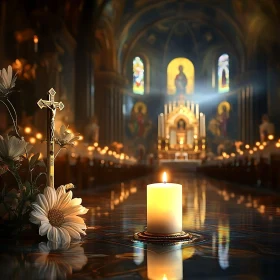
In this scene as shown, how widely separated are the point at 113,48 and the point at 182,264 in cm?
3050

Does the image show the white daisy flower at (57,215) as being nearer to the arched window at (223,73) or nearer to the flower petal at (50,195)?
the flower petal at (50,195)

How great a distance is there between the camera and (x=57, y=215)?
225cm

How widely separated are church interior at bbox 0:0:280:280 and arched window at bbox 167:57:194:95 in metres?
0.11

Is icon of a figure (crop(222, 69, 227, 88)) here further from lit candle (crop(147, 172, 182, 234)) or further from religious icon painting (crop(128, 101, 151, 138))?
lit candle (crop(147, 172, 182, 234))

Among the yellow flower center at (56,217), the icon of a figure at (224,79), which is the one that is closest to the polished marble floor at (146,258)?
the yellow flower center at (56,217)

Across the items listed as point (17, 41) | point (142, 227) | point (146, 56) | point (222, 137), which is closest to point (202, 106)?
point (222, 137)

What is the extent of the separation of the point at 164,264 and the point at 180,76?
37.0 metres

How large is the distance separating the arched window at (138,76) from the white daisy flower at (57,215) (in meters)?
35.1

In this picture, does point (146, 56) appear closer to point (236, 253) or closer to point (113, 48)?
point (113, 48)

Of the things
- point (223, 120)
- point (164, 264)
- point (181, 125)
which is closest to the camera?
point (164, 264)

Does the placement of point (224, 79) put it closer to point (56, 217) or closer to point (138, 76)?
point (138, 76)

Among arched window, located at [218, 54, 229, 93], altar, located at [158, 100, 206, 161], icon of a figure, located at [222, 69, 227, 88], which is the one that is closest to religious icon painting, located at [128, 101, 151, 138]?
altar, located at [158, 100, 206, 161]

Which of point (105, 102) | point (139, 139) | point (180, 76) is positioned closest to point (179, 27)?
Answer: point (180, 76)

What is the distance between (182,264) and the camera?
5.72 feet
